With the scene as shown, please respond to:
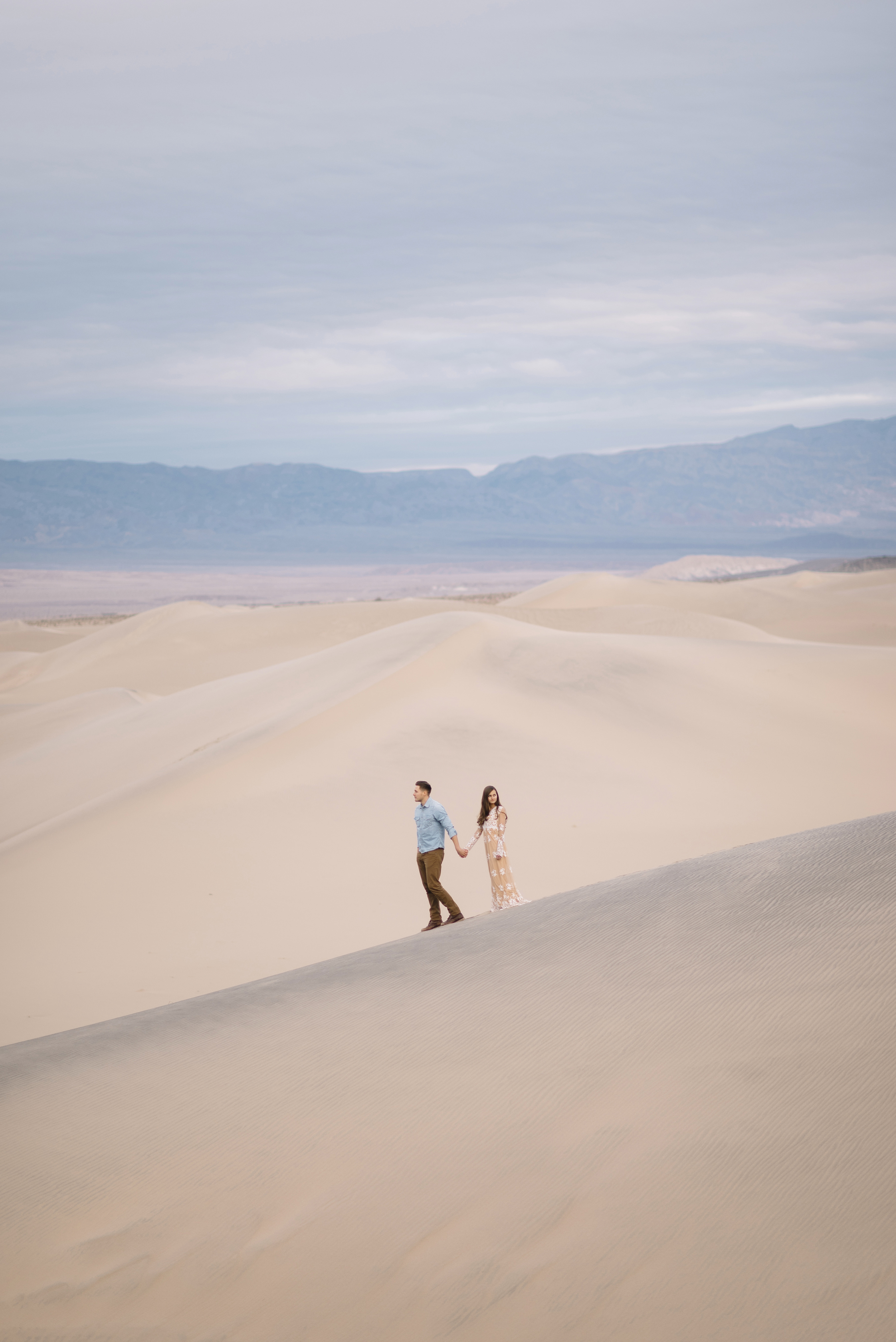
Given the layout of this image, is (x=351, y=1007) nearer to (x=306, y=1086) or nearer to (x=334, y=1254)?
(x=306, y=1086)

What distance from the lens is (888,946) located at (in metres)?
4.41

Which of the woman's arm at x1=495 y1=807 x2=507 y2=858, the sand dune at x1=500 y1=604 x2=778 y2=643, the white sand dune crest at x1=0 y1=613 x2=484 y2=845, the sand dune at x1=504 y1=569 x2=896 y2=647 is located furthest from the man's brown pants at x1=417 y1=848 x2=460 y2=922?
the sand dune at x1=504 y1=569 x2=896 y2=647

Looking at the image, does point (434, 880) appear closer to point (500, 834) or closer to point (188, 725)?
point (500, 834)

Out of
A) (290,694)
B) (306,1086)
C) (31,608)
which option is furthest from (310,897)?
(31,608)

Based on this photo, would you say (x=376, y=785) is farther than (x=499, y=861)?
Yes

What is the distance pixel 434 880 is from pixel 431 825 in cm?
40

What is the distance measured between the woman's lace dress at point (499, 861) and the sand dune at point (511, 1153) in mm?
2346

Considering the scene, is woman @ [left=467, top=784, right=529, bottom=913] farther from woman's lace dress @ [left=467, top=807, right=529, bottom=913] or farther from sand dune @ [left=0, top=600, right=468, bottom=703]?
sand dune @ [left=0, top=600, right=468, bottom=703]

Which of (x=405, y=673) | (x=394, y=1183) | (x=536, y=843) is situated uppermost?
(x=405, y=673)

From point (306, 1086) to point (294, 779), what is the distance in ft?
29.4

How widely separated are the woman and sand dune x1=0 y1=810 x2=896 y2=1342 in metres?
2.35

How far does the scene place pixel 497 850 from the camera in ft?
25.6

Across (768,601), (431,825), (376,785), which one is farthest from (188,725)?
(768,601)

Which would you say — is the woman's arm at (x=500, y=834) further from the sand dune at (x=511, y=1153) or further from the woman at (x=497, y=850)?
the sand dune at (x=511, y=1153)
